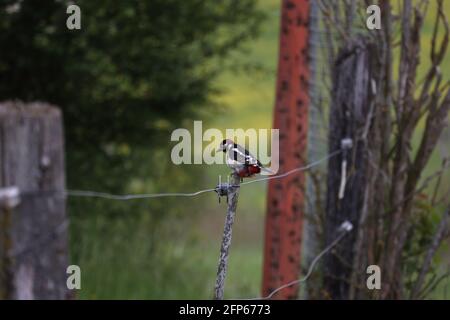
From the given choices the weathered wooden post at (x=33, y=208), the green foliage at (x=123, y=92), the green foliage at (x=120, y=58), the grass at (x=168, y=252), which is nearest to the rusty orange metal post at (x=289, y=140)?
the grass at (x=168, y=252)

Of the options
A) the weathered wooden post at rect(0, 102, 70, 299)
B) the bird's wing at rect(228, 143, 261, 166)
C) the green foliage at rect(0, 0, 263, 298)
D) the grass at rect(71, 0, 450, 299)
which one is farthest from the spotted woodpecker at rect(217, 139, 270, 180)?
the green foliage at rect(0, 0, 263, 298)

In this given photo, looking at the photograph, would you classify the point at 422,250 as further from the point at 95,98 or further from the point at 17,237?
the point at 95,98

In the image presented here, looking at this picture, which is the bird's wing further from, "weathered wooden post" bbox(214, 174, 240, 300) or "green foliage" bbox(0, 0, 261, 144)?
"green foliage" bbox(0, 0, 261, 144)

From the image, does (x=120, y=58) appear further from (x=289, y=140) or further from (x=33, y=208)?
(x=33, y=208)

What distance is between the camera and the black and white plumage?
9.88 feet

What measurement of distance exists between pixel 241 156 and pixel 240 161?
20 millimetres

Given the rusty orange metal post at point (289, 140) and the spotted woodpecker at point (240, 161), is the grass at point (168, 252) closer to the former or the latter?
the rusty orange metal post at point (289, 140)

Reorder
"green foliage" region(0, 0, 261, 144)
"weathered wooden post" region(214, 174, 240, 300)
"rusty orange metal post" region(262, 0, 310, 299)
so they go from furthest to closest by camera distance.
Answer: "green foliage" region(0, 0, 261, 144) → "rusty orange metal post" region(262, 0, 310, 299) → "weathered wooden post" region(214, 174, 240, 300)

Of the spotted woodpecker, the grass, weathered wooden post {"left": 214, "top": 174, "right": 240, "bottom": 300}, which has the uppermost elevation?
the spotted woodpecker

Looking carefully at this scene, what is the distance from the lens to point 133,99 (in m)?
7.48

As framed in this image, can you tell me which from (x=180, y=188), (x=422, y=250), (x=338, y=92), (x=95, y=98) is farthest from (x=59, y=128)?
(x=180, y=188)

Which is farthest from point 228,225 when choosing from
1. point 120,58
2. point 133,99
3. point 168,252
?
point 168,252

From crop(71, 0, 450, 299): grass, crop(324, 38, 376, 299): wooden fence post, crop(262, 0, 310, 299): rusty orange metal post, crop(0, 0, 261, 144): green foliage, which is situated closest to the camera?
crop(324, 38, 376, 299): wooden fence post

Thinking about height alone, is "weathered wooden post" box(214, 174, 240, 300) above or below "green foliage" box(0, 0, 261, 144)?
below
